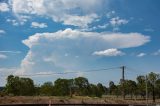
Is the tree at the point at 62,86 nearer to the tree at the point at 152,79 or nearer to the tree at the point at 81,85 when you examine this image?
the tree at the point at 81,85

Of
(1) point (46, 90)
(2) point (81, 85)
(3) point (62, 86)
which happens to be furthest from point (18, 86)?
(2) point (81, 85)

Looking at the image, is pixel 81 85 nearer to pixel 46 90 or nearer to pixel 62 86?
pixel 62 86

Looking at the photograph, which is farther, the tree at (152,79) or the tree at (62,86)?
the tree at (62,86)

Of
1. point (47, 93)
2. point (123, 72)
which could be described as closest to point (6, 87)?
point (47, 93)

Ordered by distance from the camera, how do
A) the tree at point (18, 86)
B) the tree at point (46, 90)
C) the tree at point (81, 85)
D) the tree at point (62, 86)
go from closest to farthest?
the tree at point (18, 86), the tree at point (46, 90), the tree at point (62, 86), the tree at point (81, 85)

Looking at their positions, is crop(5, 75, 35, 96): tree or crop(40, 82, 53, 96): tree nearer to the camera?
crop(5, 75, 35, 96): tree

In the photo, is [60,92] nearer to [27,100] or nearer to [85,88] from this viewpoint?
[85,88]

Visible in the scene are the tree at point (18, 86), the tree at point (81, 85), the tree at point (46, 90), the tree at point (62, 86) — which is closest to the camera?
the tree at point (18, 86)

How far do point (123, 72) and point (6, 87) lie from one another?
42.8 m

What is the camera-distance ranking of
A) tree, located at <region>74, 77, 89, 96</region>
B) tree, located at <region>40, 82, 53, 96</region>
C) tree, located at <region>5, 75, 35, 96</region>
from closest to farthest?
tree, located at <region>5, 75, 35, 96</region>, tree, located at <region>40, 82, 53, 96</region>, tree, located at <region>74, 77, 89, 96</region>

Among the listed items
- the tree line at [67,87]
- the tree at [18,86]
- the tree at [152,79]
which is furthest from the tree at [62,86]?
the tree at [152,79]

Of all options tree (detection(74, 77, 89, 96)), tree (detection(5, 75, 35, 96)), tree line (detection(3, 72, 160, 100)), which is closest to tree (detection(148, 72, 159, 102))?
tree line (detection(3, 72, 160, 100))

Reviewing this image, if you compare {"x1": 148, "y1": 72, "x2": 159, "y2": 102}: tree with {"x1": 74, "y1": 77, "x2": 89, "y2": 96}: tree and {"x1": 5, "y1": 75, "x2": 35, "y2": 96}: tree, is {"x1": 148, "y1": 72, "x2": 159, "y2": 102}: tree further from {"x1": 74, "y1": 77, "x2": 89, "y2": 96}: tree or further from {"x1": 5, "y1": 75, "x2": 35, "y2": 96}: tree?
{"x1": 5, "y1": 75, "x2": 35, "y2": 96}: tree

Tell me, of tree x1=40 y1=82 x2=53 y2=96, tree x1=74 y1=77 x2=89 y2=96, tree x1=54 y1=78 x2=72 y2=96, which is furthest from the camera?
tree x1=74 y1=77 x2=89 y2=96
